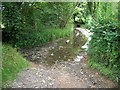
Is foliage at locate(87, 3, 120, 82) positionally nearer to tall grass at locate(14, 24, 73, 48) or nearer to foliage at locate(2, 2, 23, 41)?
foliage at locate(2, 2, 23, 41)

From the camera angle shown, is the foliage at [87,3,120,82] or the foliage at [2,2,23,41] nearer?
the foliage at [87,3,120,82]

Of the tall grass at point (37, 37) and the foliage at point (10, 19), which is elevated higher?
the foliage at point (10, 19)

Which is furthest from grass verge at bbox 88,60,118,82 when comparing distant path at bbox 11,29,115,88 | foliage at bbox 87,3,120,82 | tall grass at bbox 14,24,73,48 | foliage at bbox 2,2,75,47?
tall grass at bbox 14,24,73,48

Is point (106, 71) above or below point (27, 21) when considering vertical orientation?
below

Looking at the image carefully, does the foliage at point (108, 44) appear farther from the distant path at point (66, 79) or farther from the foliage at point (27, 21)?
the foliage at point (27, 21)

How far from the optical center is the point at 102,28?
4316 millimetres

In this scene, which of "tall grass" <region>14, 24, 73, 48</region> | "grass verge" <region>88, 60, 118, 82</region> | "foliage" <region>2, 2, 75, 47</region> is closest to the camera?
"grass verge" <region>88, 60, 118, 82</region>

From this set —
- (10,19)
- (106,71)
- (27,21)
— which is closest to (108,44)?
(106,71)

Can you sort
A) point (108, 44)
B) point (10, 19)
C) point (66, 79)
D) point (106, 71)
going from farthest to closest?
1. point (10, 19)
2. point (106, 71)
3. point (66, 79)
4. point (108, 44)

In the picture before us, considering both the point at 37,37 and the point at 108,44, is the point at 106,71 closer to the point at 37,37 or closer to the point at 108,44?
the point at 108,44

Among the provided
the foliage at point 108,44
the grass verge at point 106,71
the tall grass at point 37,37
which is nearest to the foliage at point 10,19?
the tall grass at point 37,37

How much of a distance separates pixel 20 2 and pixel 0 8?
1556mm

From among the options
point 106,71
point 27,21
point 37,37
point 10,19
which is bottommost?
point 106,71

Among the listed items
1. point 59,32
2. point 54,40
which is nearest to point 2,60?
point 54,40
